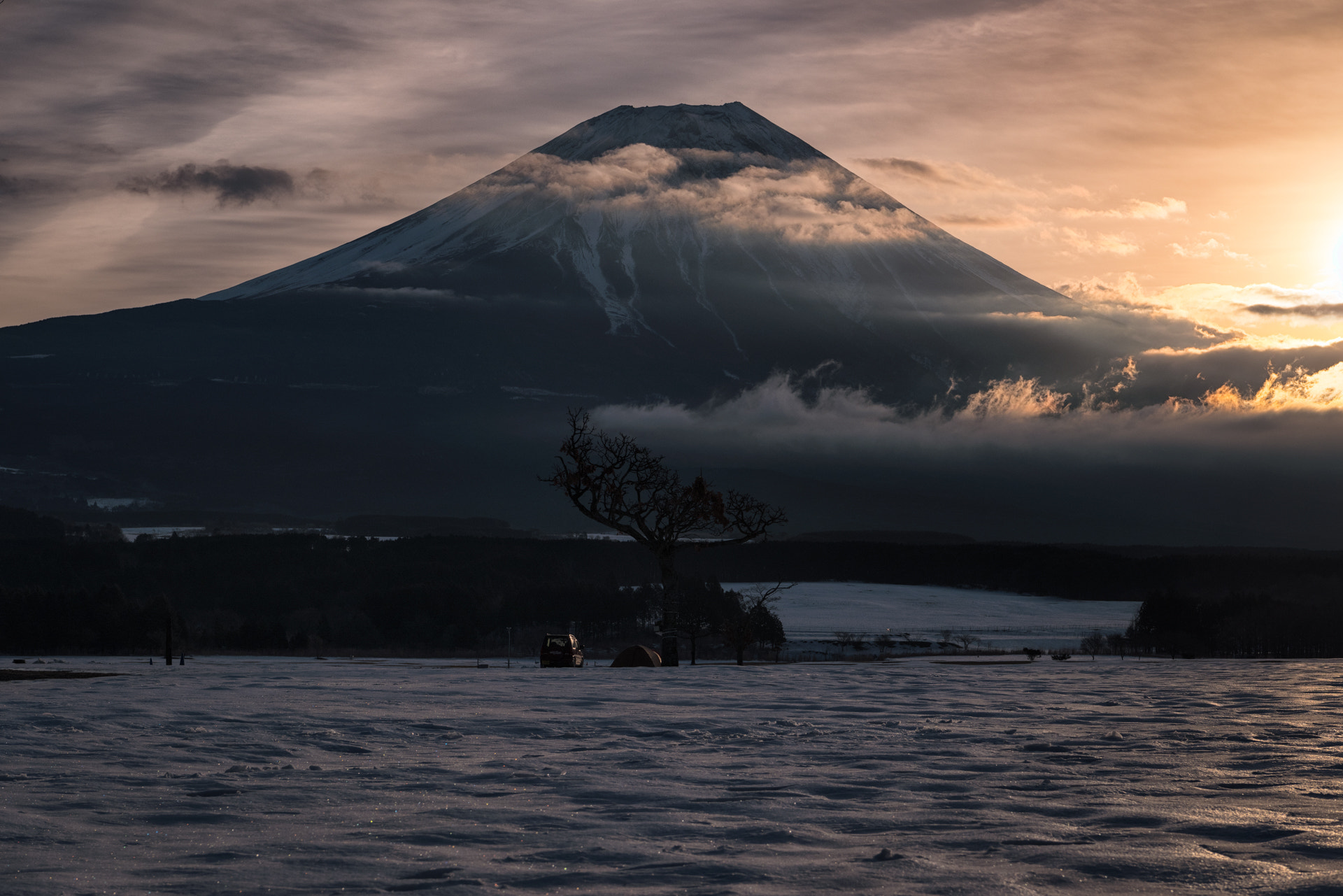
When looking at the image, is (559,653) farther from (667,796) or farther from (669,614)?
(667,796)

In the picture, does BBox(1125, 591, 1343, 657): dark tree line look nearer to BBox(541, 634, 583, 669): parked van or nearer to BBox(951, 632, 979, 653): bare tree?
BBox(951, 632, 979, 653): bare tree

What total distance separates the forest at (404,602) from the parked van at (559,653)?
578 centimetres

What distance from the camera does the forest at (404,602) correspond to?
9631 centimetres

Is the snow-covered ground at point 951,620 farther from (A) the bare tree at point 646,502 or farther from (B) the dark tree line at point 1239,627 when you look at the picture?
(A) the bare tree at point 646,502

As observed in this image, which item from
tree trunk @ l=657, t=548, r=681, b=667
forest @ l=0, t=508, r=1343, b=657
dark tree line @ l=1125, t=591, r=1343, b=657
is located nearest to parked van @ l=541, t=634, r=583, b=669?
tree trunk @ l=657, t=548, r=681, b=667

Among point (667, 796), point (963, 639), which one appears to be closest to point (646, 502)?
point (667, 796)

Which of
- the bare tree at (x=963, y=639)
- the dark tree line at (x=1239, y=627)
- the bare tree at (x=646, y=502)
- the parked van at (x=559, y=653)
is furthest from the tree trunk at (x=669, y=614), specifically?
the bare tree at (x=963, y=639)

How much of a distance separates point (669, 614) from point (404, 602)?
349ft

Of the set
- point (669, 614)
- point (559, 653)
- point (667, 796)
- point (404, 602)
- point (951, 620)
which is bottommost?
point (951, 620)

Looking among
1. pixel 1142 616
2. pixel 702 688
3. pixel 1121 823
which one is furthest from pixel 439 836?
pixel 1142 616

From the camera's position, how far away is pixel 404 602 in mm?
142875

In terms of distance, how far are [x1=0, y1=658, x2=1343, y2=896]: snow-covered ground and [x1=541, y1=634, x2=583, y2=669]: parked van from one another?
21827 mm

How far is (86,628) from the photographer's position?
94250 millimetres

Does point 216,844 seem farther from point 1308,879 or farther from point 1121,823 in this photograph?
point 1308,879
